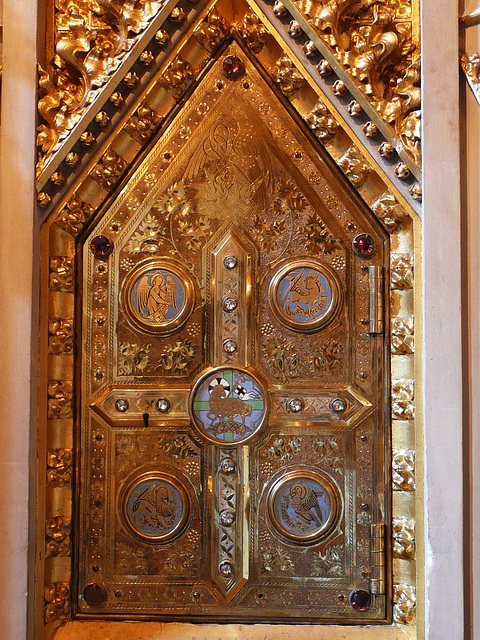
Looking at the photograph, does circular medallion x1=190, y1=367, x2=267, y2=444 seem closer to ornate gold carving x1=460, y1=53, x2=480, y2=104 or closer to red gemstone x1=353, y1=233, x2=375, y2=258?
red gemstone x1=353, y1=233, x2=375, y2=258

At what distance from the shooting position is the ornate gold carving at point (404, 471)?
2365mm

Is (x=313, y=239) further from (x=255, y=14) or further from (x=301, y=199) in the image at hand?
(x=255, y=14)

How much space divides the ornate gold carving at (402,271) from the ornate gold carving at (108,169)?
1186 mm

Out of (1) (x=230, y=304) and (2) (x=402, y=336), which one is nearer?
(2) (x=402, y=336)

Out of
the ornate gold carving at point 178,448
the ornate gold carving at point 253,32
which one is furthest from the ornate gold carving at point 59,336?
the ornate gold carving at point 253,32

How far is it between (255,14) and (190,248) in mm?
989

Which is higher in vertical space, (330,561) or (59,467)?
(59,467)

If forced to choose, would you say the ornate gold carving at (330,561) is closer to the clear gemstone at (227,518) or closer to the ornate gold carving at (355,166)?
the clear gemstone at (227,518)

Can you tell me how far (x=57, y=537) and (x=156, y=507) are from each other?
0.41m

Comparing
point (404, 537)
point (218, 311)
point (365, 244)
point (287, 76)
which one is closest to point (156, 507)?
point (218, 311)

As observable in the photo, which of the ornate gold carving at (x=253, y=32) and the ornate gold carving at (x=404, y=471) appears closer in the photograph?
the ornate gold carving at (x=404, y=471)

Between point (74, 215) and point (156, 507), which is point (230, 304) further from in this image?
point (156, 507)

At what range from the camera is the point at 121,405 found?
2502 mm

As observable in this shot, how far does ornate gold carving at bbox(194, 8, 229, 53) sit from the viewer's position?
2.49 meters
